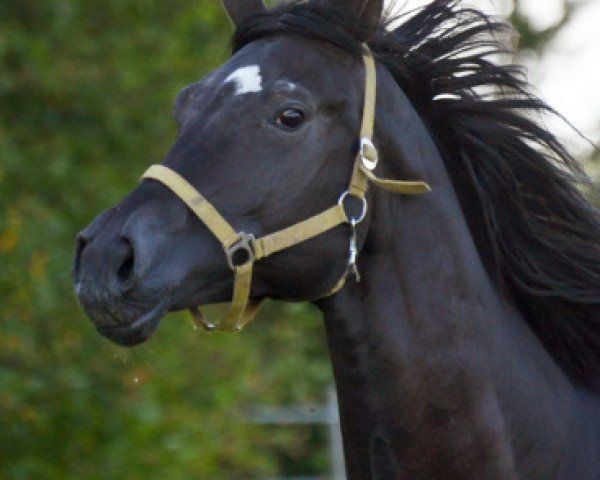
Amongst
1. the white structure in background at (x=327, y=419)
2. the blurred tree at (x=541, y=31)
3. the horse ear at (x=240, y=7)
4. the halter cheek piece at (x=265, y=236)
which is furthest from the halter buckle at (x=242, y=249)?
the blurred tree at (x=541, y=31)

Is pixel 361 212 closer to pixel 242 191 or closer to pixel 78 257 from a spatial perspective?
pixel 242 191

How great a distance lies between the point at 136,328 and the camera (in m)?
3.28

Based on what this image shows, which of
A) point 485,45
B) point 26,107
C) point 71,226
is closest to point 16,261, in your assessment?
point 71,226

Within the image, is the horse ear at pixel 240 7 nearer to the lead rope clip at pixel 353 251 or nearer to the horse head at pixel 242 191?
the horse head at pixel 242 191

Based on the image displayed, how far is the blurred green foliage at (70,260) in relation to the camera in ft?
20.0

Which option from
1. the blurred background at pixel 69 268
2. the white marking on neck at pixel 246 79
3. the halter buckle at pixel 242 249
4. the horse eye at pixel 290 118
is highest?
the white marking on neck at pixel 246 79

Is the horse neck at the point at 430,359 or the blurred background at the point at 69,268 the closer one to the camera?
the horse neck at the point at 430,359

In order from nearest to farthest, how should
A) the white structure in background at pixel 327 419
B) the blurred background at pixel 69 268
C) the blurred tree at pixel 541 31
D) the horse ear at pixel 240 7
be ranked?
1. the horse ear at pixel 240 7
2. the blurred background at pixel 69 268
3. the white structure in background at pixel 327 419
4. the blurred tree at pixel 541 31

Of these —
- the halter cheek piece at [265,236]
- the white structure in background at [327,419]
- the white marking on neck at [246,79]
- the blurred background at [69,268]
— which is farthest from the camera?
the white structure in background at [327,419]

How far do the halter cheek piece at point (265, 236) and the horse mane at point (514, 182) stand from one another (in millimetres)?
223

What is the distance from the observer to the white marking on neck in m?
3.48

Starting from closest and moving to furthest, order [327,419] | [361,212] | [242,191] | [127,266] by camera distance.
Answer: [127,266] → [242,191] → [361,212] → [327,419]

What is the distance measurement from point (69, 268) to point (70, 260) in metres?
0.07

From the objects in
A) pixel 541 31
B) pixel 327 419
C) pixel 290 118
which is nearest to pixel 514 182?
pixel 290 118
